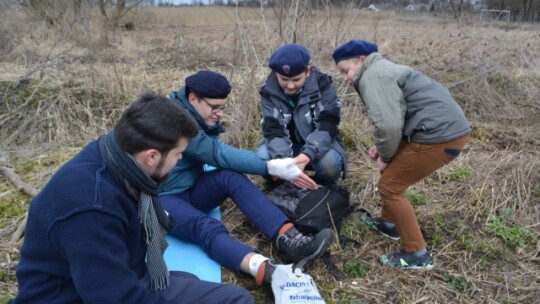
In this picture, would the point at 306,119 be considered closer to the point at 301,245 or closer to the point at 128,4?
the point at 301,245

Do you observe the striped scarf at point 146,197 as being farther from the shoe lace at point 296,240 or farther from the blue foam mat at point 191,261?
the shoe lace at point 296,240

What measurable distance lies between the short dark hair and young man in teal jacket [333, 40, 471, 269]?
3.75 feet

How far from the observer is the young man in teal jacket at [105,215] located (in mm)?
1257

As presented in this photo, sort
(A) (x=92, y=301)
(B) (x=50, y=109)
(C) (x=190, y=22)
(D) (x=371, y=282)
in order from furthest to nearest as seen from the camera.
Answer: (C) (x=190, y=22) < (B) (x=50, y=109) < (D) (x=371, y=282) < (A) (x=92, y=301)

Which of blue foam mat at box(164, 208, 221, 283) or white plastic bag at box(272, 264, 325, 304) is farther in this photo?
blue foam mat at box(164, 208, 221, 283)

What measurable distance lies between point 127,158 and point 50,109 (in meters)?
4.34

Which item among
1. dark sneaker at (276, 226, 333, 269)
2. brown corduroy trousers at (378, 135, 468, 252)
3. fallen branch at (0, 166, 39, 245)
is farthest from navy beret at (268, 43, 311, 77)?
fallen branch at (0, 166, 39, 245)

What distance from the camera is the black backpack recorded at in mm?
2650

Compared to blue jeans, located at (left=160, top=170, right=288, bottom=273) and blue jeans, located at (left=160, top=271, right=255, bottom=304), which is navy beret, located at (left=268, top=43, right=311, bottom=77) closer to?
blue jeans, located at (left=160, top=170, right=288, bottom=273)

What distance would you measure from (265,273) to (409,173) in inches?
36.9

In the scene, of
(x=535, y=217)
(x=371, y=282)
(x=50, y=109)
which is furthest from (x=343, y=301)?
(x=50, y=109)

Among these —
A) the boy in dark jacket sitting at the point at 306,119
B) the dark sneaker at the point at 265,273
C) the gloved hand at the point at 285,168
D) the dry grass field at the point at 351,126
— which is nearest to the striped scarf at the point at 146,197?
the dark sneaker at the point at 265,273

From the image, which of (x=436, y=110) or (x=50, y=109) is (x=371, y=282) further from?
(x=50, y=109)

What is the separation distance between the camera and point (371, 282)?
7.88ft
